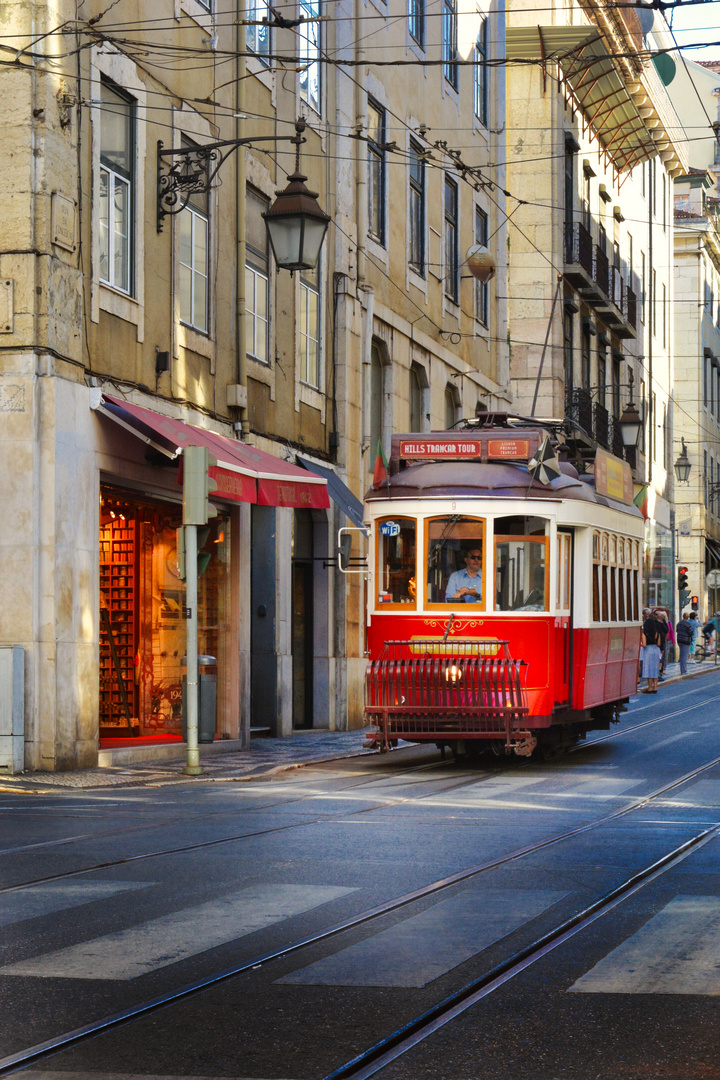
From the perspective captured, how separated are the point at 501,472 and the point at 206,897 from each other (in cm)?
890

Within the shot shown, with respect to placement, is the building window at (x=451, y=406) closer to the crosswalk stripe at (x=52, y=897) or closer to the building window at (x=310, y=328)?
the building window at (x=310, y=328)

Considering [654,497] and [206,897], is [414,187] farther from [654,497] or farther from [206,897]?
[654,497]

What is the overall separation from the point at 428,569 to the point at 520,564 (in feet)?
2.96

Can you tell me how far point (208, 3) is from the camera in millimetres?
19031

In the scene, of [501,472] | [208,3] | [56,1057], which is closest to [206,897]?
[56,1057]

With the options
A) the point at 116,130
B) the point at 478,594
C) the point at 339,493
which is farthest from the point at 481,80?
the point at 478,594

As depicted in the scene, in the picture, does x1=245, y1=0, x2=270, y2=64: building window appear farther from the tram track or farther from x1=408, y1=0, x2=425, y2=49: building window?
the tram track

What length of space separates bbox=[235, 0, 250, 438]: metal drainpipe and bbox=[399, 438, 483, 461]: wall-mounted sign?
3566mm

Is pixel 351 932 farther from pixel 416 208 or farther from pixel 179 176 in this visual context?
pixel 416 208

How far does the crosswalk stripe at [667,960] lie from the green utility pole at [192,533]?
8.17 meters

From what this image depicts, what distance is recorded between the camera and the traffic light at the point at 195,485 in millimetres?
15289

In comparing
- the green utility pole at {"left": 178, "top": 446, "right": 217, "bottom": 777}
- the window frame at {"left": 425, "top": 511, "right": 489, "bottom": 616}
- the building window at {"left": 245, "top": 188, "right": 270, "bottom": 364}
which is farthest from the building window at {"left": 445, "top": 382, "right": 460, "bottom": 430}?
the green utility pole at {"left": 178, "top": 446, "right": 217, "bottom": 777}

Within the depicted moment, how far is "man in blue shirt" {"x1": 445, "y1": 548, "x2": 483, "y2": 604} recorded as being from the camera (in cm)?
1600

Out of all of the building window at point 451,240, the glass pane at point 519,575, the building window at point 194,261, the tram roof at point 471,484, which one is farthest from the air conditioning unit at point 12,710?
the building window at point 451,240
